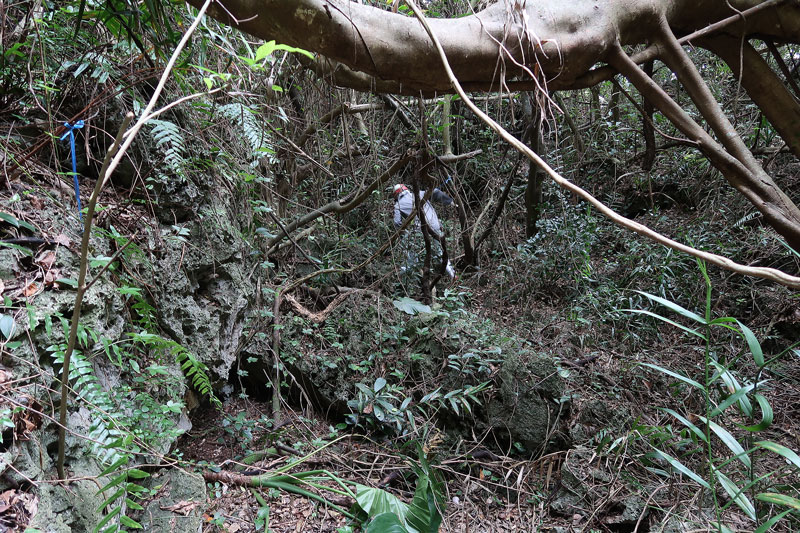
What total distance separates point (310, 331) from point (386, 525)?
5.78 ft

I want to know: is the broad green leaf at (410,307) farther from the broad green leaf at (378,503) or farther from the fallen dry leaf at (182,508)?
the fallen dry leaf at (182,508)

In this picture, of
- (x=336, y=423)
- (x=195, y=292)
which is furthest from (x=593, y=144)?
(x=195, y=292)

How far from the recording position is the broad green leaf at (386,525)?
2.23m

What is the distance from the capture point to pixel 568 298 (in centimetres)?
522

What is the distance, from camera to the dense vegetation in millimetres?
1622

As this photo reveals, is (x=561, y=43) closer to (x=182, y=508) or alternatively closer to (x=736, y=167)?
(x=736, y=167)

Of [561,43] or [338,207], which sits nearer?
[561,43]

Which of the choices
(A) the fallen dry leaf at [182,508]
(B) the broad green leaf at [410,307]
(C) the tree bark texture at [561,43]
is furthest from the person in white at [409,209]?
(A) the fallen dry leaf at [182,508]

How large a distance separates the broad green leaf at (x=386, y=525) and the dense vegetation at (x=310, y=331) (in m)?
0.02

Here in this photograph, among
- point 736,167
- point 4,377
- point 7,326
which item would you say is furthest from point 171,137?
point 736,167

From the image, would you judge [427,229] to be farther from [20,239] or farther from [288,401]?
[20,239]

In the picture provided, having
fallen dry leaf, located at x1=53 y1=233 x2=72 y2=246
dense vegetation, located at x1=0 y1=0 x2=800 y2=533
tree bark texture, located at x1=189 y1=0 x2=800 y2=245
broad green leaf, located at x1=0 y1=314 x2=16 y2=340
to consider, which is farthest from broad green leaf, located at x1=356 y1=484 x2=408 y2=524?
tree bark texture, located at x1=189 y1=0 x2=800 y2=245

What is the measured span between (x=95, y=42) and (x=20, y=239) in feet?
3.69

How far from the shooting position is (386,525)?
2.25 metres
